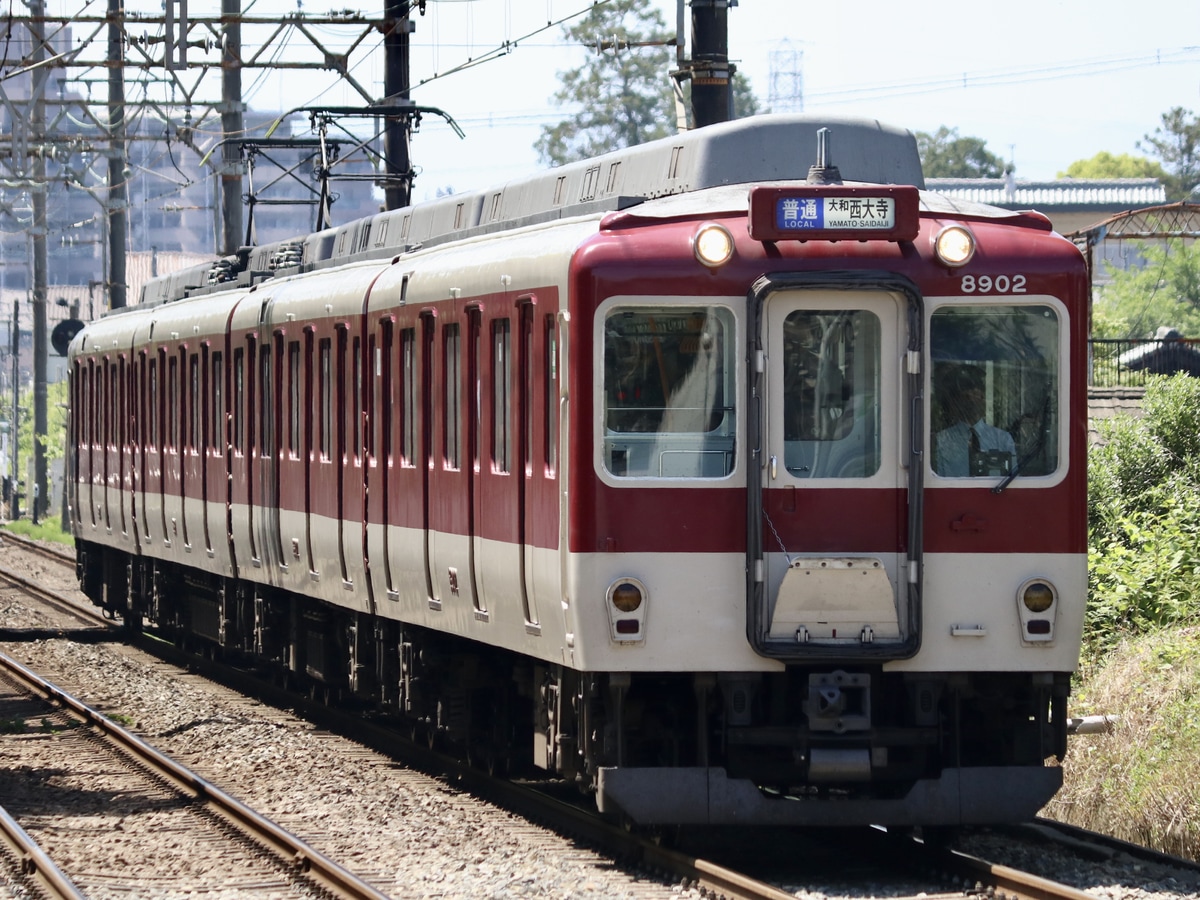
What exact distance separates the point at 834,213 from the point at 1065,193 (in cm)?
7210

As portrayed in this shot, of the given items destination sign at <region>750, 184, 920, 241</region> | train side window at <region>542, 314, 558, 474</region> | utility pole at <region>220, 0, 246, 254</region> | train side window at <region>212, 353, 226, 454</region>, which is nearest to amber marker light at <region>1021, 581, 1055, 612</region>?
destination sign at <region>750, 184, 920, 241</region>

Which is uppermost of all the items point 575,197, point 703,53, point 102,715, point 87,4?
point 87,4

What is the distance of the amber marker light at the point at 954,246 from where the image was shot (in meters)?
9.41

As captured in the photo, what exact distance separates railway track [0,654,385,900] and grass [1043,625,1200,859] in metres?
4.12

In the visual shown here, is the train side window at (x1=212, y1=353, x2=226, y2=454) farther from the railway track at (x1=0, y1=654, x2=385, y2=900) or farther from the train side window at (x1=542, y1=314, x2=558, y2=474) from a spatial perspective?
the train side window at (x1=542, y1=314, x2=558, y2=474)

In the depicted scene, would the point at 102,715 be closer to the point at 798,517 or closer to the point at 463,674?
the point at 463,674

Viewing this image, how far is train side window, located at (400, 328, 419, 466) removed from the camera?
12.4m

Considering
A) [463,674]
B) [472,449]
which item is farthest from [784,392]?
[463,674]

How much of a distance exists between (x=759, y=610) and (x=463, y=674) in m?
3.40

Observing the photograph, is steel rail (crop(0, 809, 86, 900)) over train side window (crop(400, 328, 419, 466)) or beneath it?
beneath

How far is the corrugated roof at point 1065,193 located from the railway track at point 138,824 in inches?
2485

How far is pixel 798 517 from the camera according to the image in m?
9.36

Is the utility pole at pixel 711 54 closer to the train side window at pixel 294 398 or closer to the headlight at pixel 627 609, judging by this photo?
the train side window at pixel 294 398

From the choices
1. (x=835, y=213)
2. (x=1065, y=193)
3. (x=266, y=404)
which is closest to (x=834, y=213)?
(x=835, y=213)
